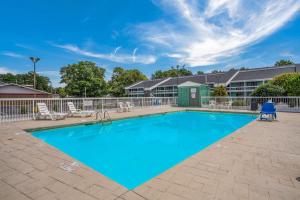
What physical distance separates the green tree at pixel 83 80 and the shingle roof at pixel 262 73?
22.1 meters

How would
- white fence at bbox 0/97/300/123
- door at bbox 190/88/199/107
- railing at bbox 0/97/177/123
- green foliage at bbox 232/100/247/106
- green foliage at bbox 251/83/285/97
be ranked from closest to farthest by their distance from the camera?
railing at bbox 0/97/177/123, white fence at bbox 0/97/300/123, green foliage at bbox 251/83/285/97, green foliage at bbox 232/100/247/106, door at bbox 190/88/199/107

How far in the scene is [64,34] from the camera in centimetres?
1673

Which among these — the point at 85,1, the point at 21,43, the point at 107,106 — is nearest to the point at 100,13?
the point at 85,1

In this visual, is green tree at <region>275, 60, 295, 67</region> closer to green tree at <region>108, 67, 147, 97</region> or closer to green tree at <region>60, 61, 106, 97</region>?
green tree at <region>108, 67, 147, 97</region>

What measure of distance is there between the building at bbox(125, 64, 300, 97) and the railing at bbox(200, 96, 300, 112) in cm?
1254

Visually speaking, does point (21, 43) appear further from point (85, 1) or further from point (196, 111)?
point (196, 111)

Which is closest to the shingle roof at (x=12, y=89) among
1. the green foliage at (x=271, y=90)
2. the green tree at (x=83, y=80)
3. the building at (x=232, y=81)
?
the green tree at (x=83, y=80)

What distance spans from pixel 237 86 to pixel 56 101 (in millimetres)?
26309

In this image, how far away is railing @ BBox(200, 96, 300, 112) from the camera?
481 inches

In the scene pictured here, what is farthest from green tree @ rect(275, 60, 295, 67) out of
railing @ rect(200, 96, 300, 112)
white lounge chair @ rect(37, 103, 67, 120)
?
white lounge chair @ rect(37, 103, 67, 120)

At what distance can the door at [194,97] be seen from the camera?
17156 mm

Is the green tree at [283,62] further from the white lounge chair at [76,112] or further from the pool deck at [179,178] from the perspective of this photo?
the pool deck at [179,178]

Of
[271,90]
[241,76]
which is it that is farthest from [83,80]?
[241,76]

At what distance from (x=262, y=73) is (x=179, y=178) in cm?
2942
